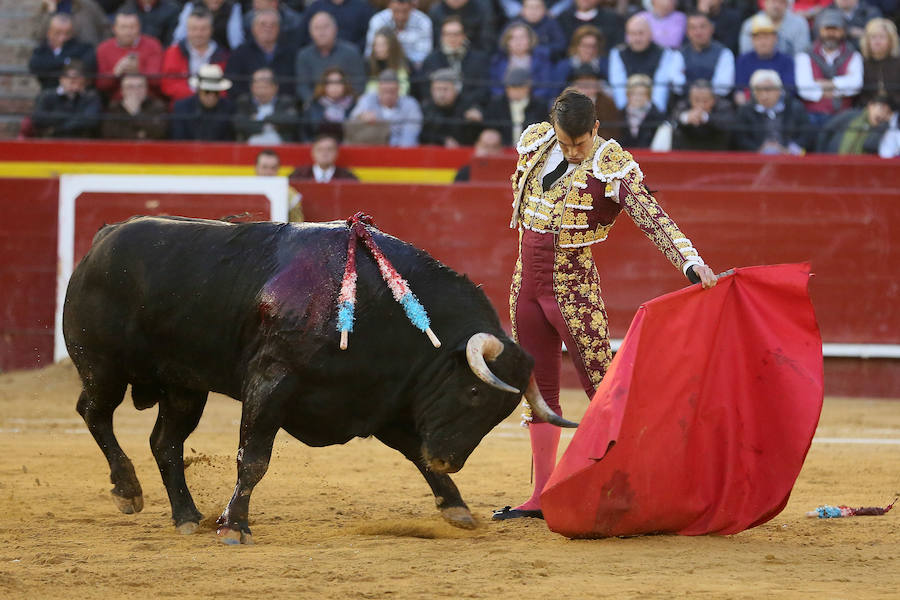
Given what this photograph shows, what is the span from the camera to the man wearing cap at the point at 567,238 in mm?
4191

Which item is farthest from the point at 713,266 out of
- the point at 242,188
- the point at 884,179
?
the point at 242,188

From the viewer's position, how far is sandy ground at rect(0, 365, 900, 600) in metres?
3.46

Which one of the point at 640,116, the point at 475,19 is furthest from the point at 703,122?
the point at 475,19

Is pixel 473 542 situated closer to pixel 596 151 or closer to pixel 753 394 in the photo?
pixel 753 394

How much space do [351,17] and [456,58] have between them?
3.48 ft

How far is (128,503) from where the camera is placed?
14.6 feet

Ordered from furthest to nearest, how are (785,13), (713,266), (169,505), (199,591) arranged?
1. (785,13)
2. (713,266)
3. (169,505)
4. (199,591)

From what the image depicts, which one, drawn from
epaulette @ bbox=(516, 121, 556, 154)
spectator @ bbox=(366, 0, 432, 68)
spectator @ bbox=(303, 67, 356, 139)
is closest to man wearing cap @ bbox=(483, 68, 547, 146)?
spectator @ bbox=(366, 0, 432, 68)

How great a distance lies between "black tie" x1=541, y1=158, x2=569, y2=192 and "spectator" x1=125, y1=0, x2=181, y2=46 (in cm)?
644

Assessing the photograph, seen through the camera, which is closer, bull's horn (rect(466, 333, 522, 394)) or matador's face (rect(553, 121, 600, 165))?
bull's horn (rect(466, 333, 522, 394))

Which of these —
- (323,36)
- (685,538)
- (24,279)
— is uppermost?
(323,36)

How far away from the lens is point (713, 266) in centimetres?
820

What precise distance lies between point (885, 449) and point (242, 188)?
404 centimetres

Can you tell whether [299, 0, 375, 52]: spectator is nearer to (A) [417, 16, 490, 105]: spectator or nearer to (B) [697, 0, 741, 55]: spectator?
(A) [417, 16, 490, 105]: spectator
